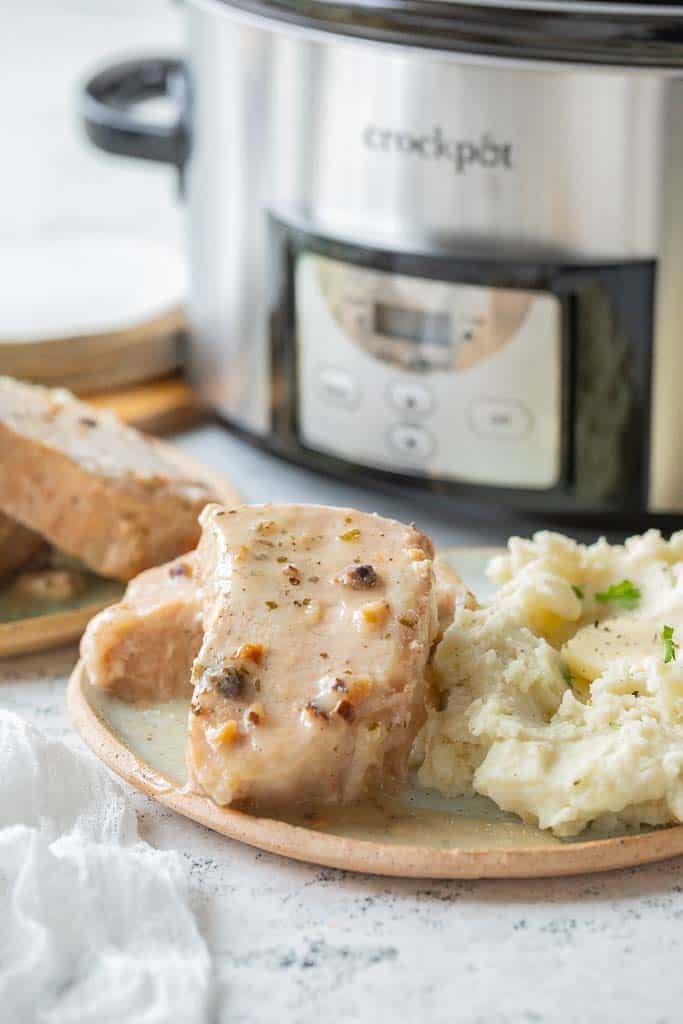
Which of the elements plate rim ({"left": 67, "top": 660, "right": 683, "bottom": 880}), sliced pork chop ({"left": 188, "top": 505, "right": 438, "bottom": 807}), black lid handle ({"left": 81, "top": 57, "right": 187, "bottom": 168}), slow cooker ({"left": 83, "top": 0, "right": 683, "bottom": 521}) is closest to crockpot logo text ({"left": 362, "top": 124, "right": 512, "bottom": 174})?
slow cooker ({"left": 83, "top": 0, "right": 683, "bottom": 521})

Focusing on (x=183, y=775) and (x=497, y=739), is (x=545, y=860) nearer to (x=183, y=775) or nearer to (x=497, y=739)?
(x=497, y=739)

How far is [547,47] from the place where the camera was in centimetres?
181

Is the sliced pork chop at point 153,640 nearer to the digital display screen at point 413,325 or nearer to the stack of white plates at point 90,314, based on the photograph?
the digital display screen at point 413,325

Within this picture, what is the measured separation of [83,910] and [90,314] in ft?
4.66

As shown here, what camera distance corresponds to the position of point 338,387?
2.13 metres

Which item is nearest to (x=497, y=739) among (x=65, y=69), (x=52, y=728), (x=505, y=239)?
(x=52, y=728)

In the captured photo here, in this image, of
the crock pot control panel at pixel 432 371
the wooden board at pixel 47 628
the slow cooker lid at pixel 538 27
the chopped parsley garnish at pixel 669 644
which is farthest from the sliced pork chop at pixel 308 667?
the slow cooker lid at pixel 538 27

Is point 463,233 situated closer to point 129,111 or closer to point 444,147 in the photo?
point 444,147

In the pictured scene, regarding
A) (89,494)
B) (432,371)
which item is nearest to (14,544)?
(89,494)

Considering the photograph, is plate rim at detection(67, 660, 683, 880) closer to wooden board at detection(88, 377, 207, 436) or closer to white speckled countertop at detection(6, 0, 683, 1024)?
white speckled countertop at detection(6, 0, 683, 1024)

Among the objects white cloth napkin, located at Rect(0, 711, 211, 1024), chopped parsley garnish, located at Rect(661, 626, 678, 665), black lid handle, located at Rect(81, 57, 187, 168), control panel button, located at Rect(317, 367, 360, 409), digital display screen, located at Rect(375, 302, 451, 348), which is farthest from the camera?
black lid handle, located at Rect(81, 57, 187, 168)

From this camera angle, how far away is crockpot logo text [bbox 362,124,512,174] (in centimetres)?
189

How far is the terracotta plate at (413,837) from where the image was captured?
140 centimetres

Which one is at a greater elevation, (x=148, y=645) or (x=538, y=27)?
(x=538, y=27)
